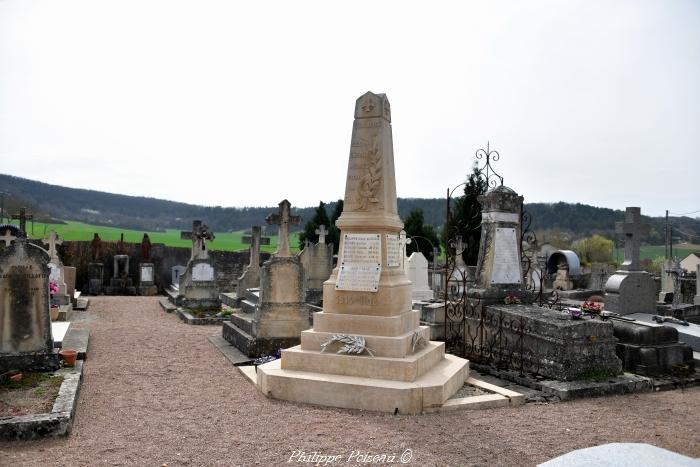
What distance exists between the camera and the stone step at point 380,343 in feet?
19.4

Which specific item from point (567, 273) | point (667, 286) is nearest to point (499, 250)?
point (667, 286)

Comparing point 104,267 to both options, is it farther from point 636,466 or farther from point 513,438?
point 636,466

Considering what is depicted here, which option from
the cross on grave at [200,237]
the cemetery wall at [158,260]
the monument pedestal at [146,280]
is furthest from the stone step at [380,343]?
the monument pedestal at [146,280]

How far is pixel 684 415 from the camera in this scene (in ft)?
18.5

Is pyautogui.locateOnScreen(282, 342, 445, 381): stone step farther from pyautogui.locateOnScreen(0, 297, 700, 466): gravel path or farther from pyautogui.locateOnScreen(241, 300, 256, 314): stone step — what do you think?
pyautogui.locateOnScreen(241, 300, 256, 314): stone step

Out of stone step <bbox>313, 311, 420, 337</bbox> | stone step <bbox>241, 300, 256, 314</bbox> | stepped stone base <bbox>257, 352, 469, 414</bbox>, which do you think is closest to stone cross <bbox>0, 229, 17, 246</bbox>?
stone step <bbox>241, 300, 256, 314</bbox>

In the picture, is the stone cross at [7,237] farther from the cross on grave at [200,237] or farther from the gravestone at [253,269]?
the gravestone at [253,269]

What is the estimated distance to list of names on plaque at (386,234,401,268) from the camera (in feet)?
21.4

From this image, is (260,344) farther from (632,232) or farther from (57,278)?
(57,278)

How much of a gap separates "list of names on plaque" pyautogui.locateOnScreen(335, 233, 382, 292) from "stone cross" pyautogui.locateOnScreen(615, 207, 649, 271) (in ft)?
20.3

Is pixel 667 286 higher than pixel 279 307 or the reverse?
the reverse

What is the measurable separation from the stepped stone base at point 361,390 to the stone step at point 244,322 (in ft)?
11.8

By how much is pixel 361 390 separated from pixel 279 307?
4.27 meters

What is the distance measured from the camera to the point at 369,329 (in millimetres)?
6199
